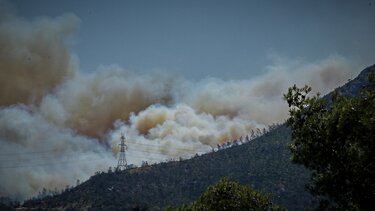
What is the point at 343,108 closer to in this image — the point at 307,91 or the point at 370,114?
the point at 370,114

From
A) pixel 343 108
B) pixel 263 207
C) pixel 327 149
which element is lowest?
pixel 263 207

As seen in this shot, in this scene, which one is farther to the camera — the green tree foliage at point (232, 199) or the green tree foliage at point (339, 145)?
the green tree foliage at point (232, 199)

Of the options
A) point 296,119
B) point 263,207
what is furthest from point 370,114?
point 263,207

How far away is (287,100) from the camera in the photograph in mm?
25797

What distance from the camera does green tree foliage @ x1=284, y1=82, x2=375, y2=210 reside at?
21.6 m

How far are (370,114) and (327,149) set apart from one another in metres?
3.77

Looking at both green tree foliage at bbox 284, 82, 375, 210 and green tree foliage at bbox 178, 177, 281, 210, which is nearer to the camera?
green tree foliage at bbox 284, 82, 375, 210

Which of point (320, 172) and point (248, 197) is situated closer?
point (320, 172)

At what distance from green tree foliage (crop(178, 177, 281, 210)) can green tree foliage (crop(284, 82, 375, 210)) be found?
27623 mm

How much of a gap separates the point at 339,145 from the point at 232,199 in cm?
3239

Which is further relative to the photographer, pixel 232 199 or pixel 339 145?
pixel 232 199

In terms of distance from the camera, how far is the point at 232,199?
176 ft

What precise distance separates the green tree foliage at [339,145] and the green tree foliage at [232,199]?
1088 inches

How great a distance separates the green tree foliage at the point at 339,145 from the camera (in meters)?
21.6
